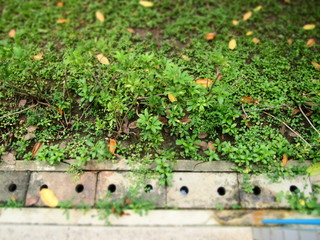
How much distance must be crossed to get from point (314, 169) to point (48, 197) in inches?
102

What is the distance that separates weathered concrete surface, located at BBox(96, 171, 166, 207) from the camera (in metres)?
2.60

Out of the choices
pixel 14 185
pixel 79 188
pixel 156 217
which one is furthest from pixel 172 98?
pixel 14 185

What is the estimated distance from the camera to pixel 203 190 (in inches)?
104

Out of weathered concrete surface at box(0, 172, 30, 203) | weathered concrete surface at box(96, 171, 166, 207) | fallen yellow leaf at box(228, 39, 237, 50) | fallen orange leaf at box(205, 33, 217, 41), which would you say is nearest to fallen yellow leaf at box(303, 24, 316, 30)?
fallen yellow leaf at box(228, 39, 237, 50)

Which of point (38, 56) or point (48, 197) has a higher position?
point (38, 56)

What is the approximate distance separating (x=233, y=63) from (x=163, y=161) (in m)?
1.48

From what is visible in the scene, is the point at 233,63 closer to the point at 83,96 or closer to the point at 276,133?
the point at 276,133

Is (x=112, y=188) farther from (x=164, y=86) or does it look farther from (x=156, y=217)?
(x=164, y=86)

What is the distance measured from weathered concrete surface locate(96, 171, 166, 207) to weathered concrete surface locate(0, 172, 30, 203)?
0.72 m

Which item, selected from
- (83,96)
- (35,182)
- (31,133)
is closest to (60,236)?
(35,182)

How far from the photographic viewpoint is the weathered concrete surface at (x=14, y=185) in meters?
2.63

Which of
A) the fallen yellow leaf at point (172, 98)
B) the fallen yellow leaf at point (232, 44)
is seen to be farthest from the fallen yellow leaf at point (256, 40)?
the fallen yellow leaf at point (172, 98)

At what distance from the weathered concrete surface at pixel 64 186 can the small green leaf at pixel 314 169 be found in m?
2.10

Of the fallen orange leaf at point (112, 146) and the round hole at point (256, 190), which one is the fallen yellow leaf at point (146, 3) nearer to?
the fallen orange leaf at point (112, 146)
